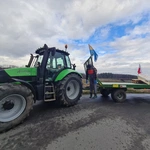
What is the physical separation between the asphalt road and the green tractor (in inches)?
16.5

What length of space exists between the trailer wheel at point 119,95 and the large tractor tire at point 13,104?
12.9 feet

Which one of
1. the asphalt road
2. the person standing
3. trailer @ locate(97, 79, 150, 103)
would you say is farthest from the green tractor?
trailer @ locate(97, 79, 150, 103)

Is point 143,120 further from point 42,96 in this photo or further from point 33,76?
point 33,76

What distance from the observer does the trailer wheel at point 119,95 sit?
6.04 m

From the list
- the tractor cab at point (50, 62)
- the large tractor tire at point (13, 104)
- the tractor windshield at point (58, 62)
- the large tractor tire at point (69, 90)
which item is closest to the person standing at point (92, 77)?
the large tractor tire at point (69, 90)

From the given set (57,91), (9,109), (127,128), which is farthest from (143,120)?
(9,109)

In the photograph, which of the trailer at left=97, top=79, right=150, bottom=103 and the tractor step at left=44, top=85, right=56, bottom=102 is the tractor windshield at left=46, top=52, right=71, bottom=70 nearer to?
the tractor step at left=44, top=85, right=56, bottom=102

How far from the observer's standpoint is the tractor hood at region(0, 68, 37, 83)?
374cm

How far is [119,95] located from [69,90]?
2.43 metres

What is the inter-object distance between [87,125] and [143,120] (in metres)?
1.77

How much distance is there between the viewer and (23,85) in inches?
146

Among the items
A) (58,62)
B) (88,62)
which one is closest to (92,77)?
(88,62)

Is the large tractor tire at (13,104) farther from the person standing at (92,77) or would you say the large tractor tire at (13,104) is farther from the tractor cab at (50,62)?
the person standing at (92,77)

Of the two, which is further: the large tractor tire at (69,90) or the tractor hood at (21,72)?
the large tractor tire at (69,90)
